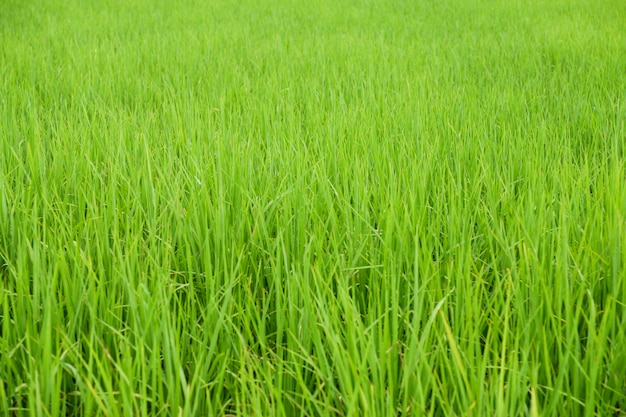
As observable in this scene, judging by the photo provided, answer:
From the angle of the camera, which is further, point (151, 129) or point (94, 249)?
point (151, 129)

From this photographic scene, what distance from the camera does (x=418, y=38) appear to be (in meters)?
4.07

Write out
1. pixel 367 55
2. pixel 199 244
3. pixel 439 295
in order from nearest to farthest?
pixel 439 295
pixel 199 244
pixel 367 55

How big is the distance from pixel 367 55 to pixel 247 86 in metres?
0.93

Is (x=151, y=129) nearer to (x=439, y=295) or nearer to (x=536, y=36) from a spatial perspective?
(x=439, y=295)

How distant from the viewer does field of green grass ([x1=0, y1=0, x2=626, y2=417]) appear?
0.83m

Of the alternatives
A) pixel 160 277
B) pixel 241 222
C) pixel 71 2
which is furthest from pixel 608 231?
pixel 71 2

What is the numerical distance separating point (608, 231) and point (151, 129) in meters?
1.38

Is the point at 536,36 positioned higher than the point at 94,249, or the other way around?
the point at 536,36

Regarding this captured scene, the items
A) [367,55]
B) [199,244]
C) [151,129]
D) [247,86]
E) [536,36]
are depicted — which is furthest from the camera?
[536,36]

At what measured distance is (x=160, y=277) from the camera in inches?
40.4

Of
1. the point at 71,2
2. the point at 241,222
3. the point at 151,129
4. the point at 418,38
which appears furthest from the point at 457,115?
the point at 71,2

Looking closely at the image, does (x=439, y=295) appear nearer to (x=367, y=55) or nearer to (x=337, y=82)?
(x=337, y=82)

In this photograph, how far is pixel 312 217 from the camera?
125 centimetres

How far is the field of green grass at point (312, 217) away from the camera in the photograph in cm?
83
